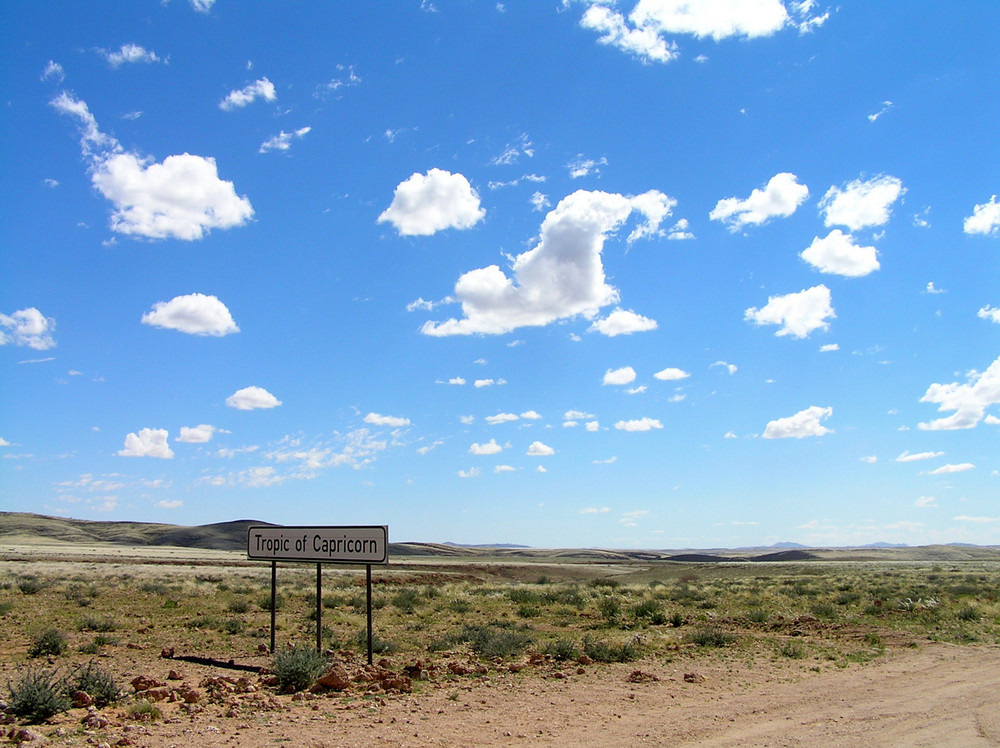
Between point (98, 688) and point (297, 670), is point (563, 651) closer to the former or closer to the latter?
point (297, 670)

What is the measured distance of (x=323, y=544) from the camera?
544 inches

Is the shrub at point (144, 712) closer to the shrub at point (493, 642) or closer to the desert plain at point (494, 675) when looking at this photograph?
the desert plain at point (494, 675)

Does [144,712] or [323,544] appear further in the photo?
[323,544]

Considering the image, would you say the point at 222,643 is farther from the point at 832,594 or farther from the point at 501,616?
the point at 832,594

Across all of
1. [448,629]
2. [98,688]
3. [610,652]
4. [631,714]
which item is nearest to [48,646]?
[98,688]

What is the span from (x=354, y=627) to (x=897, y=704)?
13.0 metres

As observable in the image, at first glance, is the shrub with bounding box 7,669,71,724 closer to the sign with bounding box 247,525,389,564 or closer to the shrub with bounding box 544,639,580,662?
the sign with bounding box 247,525,389,564

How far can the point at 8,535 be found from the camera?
127 meters

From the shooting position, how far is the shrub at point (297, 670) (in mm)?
10484

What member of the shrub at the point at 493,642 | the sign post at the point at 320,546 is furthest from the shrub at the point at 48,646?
the shrub at the point at 493,642

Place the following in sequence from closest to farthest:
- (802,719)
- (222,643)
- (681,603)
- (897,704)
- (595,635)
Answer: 1. (802,719)
2. (897,704)
3. (222,643)
4. (595,635)
5. (681,603)

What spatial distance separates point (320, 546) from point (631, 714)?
23.1ft

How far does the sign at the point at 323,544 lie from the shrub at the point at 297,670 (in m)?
2.22

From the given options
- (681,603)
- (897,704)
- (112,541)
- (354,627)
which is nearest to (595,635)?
(354,627)
